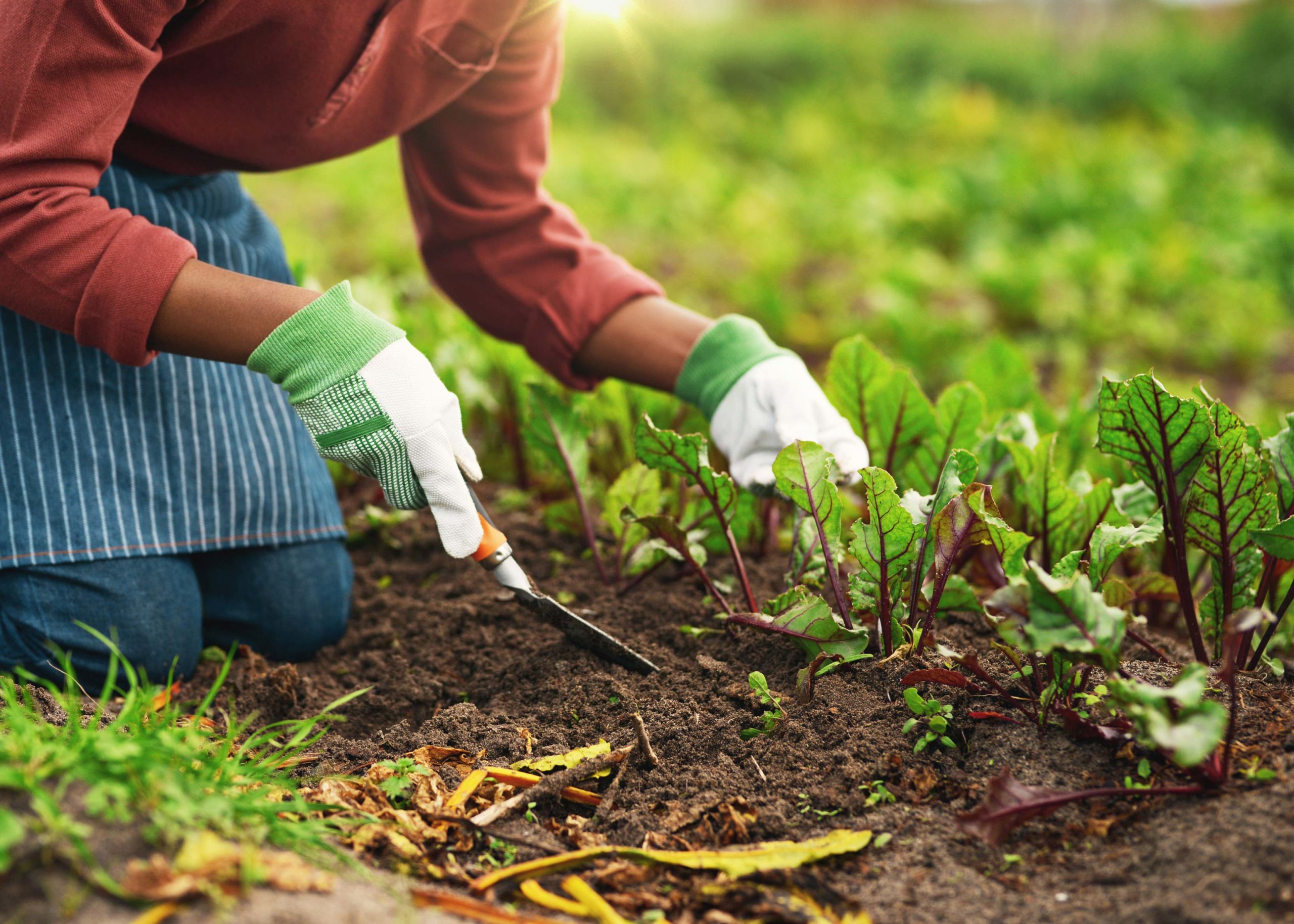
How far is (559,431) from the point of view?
6.57 feet

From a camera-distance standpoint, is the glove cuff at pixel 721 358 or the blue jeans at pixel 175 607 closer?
the blue jeans at pixel 175 607

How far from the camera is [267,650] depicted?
73.6 inches

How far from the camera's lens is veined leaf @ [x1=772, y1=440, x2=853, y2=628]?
1.49 metres

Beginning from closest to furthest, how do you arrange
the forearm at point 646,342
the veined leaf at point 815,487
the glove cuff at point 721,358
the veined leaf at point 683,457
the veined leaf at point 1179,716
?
the veined leaf at point 1179,716
the veined leaf at point 815,487
the veined leaf at point 683,457
the glove cuff at point 721,358
the forearm at point 646,342

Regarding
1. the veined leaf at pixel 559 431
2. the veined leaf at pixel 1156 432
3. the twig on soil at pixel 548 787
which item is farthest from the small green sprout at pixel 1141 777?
the veined leaf at pixel 559 431

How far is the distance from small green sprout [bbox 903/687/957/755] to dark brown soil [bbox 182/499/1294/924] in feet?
0.05

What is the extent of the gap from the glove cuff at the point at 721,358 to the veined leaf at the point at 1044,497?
0.43 m

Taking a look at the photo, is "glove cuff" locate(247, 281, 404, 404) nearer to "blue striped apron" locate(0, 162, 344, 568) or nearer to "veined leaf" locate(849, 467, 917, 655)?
"blue striped apron" locate(0, 162, 344, 568)

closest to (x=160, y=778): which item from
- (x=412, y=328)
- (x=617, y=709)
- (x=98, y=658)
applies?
(x=617, y=709)

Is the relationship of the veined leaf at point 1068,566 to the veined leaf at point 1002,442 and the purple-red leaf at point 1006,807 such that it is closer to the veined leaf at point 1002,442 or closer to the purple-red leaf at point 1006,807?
the purple-red leaf at point 1006,807

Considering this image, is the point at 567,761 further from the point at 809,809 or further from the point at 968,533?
the point at 968,533

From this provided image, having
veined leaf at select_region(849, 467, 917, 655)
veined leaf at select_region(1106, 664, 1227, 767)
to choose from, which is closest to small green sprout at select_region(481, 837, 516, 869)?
veined leaf at select_region(849, 467, 917, 655)

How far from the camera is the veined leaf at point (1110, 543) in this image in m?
1.38

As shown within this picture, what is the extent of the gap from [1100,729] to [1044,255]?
3714 millimetres
